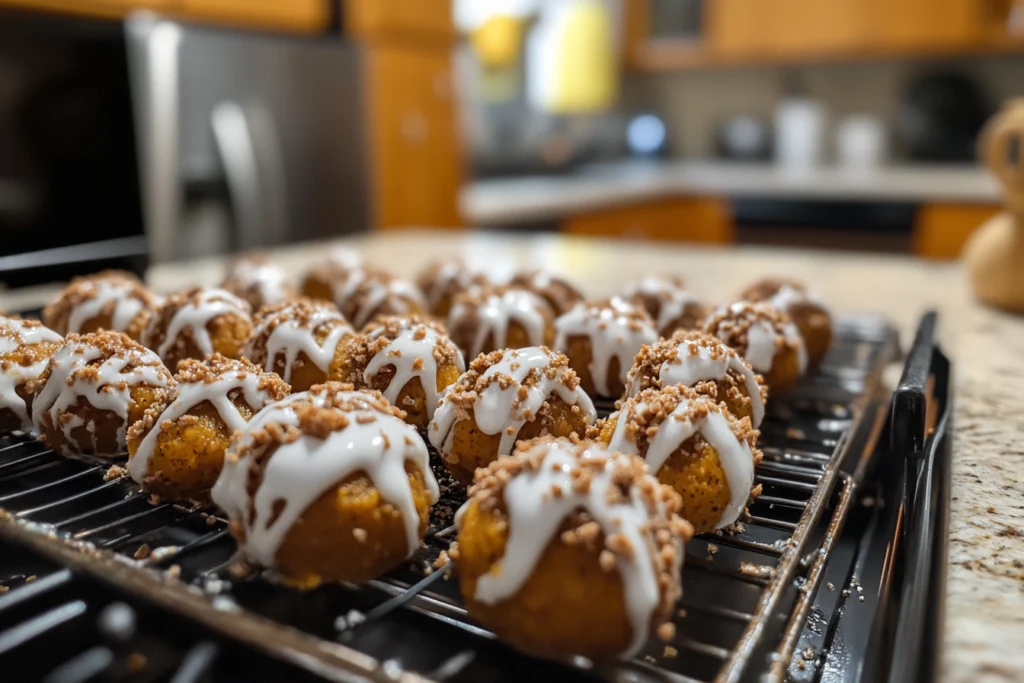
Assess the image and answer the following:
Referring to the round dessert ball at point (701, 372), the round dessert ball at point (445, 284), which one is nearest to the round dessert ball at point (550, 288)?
the round dessert ball at point (445, 284)

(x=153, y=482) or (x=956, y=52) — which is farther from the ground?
(x=956, y=52)

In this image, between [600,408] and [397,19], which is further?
[397,19]

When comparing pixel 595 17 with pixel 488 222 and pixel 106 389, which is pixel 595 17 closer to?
pixel 488 222

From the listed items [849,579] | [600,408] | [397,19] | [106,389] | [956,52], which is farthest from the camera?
[956,52]

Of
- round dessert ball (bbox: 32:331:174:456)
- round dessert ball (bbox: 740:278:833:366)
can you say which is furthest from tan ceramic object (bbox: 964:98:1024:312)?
round dessert ball (bbox: 32:331:174:456)

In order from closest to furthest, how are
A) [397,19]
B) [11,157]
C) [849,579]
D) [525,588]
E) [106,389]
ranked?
[525,588]
[849,579]
[106,389]
[11,157]
[397,19]

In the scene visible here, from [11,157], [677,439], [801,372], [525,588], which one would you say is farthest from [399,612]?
[11,157]
